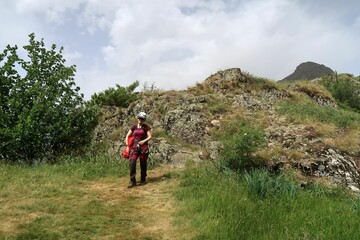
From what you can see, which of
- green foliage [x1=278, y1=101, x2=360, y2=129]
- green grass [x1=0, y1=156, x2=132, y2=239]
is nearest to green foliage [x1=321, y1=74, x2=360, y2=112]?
green foliage [x1=278, y1=101, x2=360, y2=129]

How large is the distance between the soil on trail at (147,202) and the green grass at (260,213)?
1.28 ft

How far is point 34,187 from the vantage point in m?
10.6

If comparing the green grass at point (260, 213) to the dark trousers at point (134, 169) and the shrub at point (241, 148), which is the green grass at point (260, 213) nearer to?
the shrub at point (241, 148)

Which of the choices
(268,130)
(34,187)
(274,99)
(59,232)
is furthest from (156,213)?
(274,99)

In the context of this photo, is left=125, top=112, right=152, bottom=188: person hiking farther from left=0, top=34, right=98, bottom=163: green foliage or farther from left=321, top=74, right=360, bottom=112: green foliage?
left=321, top=74, right=360, bottom=112: green foliage

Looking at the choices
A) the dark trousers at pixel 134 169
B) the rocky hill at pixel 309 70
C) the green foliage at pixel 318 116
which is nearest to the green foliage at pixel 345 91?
the green foliage at pixel 318 116

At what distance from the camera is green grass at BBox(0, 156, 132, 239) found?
24.4ft

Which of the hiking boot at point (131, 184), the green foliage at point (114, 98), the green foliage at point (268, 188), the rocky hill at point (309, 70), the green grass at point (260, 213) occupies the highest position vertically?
the rocky hill at point (309, 70)

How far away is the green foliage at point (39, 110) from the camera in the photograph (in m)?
14.5

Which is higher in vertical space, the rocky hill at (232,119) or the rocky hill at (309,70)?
the rocky hill at (309,70)

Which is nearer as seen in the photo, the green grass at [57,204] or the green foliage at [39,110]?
the green grass at [57,204]

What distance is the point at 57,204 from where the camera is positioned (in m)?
9.05

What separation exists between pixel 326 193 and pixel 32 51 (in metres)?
12.8

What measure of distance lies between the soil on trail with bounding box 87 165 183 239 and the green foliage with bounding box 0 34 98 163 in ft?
15.2
